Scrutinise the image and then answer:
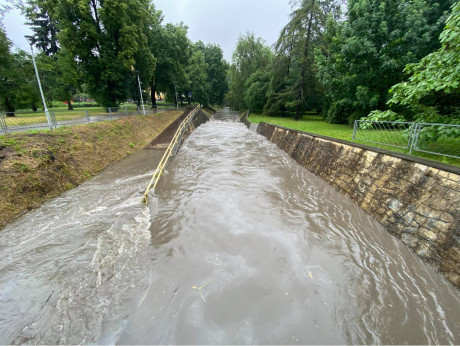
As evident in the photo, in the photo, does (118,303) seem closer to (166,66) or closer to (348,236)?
(348,236)

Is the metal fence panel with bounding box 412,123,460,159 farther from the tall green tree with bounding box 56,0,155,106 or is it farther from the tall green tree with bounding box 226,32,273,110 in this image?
the tall green tree with bounding box 226,32,273,110

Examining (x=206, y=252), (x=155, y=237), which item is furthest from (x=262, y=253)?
(x=155, y=237)

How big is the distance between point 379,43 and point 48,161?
17074 millimetres

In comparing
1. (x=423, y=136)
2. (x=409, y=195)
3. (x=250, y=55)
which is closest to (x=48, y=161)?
(x=409, y=195)

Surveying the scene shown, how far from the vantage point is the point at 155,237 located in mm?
4562

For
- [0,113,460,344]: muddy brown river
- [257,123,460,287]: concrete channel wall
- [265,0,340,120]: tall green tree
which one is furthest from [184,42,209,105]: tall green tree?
[0,113,460,344]: muddy brown river

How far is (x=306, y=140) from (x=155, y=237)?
28.1 feet

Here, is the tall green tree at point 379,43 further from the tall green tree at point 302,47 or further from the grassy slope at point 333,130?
the tall green tree at point 302,47

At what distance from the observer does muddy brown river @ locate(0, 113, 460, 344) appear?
104 inches

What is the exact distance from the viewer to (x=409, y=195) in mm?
4121

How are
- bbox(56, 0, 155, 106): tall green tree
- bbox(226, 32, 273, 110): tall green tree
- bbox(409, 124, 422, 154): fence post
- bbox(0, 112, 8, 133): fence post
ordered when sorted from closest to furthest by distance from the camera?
bbox(409, 124, 422, 154): fence post
bbox(0, 112, 8, 133): fence post
bbox(56, 0, 155, 106): tall green tree
bbox(226, 32, 273, 110): tall green tree

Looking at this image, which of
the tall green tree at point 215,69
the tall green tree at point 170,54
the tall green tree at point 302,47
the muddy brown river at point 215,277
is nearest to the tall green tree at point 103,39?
the tall green tree at point 170,54

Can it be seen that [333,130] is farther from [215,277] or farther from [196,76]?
[196,76]

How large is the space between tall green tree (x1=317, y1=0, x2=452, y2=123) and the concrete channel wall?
6.88 metres
